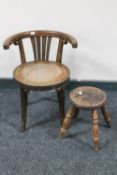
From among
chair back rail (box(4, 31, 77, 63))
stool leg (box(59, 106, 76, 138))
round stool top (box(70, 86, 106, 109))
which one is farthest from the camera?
chair back rail (box(4, 31, 77, 63))

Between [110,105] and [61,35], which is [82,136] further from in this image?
[61,35]

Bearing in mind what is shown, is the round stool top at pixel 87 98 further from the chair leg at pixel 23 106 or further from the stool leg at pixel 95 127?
the chair leg at pixel 23 106

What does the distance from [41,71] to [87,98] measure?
15.4 inches

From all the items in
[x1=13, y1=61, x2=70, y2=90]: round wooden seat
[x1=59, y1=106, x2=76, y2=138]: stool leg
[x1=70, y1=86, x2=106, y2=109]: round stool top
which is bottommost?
[x1=59, y1=106, x2=76, y2=138]: stool leg

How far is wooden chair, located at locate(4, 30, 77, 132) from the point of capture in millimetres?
2053

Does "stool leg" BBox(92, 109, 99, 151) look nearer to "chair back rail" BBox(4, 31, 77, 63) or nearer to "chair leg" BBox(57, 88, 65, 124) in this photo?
"chair leg" BBox(57, 88, 65, 124)

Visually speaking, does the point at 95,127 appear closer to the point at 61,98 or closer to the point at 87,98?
the point at 87,98

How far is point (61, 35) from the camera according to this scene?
90.7 inches

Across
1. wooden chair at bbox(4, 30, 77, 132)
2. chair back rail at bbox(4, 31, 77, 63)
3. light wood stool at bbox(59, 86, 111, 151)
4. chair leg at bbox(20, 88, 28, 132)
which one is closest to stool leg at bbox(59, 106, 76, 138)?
light wood stool at bbox(59, 86, 111, 151)

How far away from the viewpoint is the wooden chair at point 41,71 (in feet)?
6.73

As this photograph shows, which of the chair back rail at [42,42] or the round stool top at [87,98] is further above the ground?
the chair back rail at [42,42]

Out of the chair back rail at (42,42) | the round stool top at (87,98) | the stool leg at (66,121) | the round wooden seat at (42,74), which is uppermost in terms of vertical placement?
the chair back rail at (42,42)

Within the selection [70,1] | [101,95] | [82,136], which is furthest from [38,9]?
[82,136]

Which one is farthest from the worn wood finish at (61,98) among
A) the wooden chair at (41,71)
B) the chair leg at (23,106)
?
the chair leg at (23,106)
